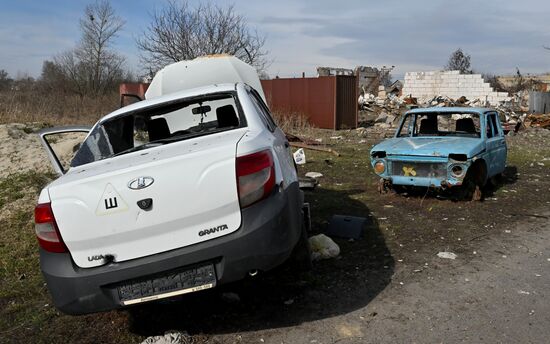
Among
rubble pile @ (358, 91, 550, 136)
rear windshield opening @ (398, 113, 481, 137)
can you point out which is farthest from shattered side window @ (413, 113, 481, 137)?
rubble pile @ (358, 91, 550, 136)

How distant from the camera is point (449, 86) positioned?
32.8 meters

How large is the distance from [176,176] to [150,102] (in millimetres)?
1718

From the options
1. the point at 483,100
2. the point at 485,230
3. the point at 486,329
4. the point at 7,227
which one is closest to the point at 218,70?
the point at 7,227

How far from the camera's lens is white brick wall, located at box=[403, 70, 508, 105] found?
104ft

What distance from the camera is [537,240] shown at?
520 cm

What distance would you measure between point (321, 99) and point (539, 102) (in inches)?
559

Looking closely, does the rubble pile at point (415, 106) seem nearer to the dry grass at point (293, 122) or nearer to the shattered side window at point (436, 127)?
the dry grass at point (293, 122)

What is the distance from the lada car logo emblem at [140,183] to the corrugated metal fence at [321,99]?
1685cm

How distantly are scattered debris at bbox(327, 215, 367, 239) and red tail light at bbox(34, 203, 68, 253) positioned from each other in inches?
127

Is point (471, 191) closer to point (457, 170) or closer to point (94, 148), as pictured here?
point (457, 170)

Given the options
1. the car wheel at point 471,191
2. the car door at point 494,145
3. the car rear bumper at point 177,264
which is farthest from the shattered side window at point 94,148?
the car door at point 494,145

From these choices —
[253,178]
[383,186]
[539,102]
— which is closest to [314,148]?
[383,186]

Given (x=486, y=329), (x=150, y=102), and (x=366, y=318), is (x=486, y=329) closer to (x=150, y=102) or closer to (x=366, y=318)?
(x=366, y=318)

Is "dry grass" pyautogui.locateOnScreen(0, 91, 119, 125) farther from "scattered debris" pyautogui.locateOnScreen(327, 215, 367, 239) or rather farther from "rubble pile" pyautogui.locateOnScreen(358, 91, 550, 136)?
"scattered debris" pyautogui.locateOnScreen(327, 215, 367, 239)
